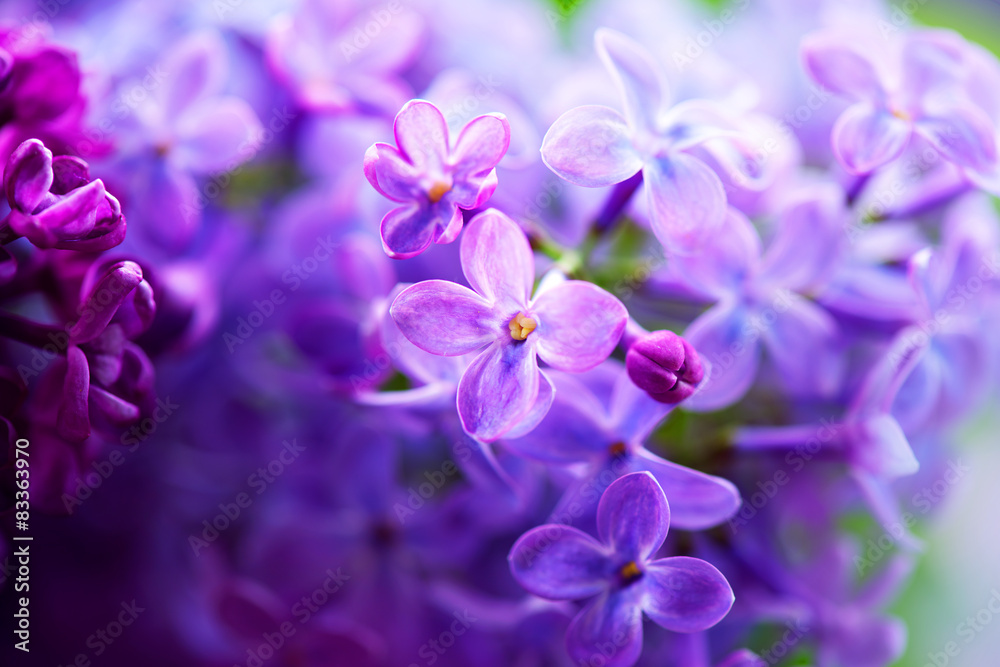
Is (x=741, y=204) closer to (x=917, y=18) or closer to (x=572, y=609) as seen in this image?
(x=572, y=609)

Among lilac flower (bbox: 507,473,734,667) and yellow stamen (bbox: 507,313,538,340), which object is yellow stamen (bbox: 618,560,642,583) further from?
yellow stamen (bbox: 507,313,538,340)

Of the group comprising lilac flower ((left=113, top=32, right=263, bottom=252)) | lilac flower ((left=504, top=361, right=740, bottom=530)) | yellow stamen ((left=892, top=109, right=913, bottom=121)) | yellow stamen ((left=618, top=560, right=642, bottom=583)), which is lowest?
yellow stamen ((left=618, top=560, right=642, bottom=583))

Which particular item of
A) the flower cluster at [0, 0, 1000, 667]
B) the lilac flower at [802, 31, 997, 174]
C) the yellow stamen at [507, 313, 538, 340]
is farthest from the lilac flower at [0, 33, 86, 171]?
the lilac flower at [802, 31, 997, 174]

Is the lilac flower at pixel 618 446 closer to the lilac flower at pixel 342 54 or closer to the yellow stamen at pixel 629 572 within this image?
the yellow stamen at pixel 629 572

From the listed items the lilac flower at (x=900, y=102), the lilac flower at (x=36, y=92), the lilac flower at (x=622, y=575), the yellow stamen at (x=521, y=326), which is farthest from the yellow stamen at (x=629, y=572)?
the lilac flower at (x=36, y=92)

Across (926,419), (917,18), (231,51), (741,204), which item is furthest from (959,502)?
(231,51)

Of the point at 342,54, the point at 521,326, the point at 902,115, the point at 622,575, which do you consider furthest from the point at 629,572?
the point at 342,54

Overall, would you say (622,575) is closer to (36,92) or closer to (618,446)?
(618,446)
